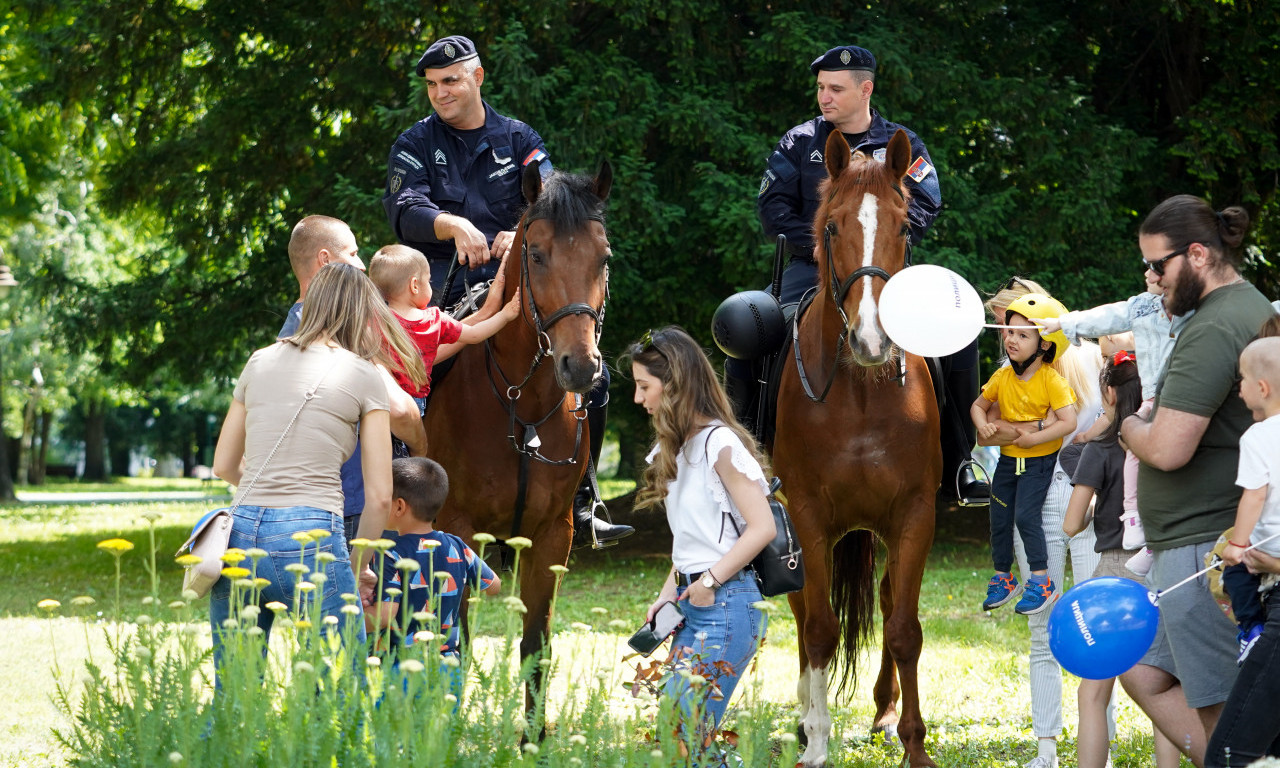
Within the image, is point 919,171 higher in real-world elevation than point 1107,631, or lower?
higher

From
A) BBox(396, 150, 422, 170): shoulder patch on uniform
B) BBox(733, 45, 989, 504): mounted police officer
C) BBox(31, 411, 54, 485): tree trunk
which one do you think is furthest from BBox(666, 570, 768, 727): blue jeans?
BBox(31, 411, 54, 485): tree trunk

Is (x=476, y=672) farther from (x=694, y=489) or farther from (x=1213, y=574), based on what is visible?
(x=1213, y=574)

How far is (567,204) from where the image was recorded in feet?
18.0

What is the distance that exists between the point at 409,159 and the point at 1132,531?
3899mm

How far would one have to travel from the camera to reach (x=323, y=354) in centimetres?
428

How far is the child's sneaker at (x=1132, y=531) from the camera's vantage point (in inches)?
183

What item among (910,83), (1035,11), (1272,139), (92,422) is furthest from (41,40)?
(92,422)

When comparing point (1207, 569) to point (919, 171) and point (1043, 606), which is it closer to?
point (1043, 606)

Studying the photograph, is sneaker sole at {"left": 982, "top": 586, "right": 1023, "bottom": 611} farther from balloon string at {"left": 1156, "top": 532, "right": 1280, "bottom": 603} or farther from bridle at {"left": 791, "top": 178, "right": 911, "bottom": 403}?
balloon string at {"left": 1156, "top": 532, "right": 1280, "bottom": 603}

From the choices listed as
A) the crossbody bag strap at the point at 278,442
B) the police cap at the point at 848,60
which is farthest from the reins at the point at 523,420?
the police cap at the point at 848,60

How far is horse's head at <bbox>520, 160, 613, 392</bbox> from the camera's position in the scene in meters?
5.18

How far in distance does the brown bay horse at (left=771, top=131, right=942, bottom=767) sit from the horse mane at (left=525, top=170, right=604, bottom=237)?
3.55 feet

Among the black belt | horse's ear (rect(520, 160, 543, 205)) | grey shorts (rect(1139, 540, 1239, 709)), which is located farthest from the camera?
horse's ear (rect(520, 160, 543, 205))

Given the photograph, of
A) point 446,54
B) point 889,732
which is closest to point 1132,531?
point 889,732
